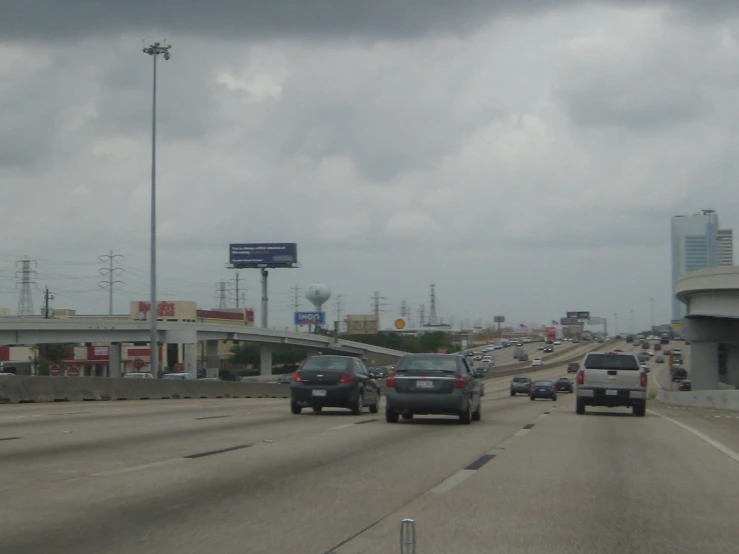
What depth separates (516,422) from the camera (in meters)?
26.6

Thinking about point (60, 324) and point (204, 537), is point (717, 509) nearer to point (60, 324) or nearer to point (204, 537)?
point (204, 537)

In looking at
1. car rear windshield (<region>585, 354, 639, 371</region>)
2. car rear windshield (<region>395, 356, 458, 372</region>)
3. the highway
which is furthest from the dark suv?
car rear windshield (<region>585, 354, 639, 371</region>)

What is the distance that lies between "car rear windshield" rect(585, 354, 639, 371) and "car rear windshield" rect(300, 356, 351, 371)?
304 inches

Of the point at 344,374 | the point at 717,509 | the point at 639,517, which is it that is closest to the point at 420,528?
the point at 639,517

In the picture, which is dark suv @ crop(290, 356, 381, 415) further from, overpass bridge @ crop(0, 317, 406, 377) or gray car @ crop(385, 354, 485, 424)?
overpass bridge @ crop(0, 317, 406, 377)

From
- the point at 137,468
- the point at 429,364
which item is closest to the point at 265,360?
the point at 429,364

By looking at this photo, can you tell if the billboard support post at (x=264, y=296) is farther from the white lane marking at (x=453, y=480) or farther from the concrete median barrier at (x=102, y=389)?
the white lane marking at (x=453, y=480)

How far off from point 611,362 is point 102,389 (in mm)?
17647

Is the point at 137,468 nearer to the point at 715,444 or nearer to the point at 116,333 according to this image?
the point at 715,444

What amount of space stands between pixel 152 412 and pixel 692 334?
55490 mm

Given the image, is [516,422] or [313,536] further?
[516,422]

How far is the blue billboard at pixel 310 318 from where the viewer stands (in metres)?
156

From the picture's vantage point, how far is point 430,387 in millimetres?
23141

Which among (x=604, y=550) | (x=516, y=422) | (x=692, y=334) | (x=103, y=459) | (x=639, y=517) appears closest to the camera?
(x=604, y=550)
